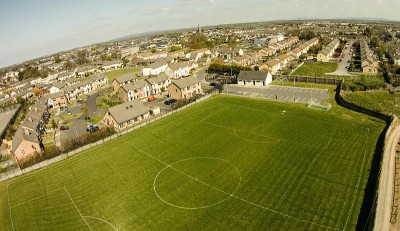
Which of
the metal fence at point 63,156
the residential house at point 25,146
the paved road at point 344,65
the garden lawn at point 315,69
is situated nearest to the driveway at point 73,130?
the residential house at point 25,146

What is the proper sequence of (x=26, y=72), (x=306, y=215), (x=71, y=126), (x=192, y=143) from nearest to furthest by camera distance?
(x=306, y=215) < (x=192, y=143) < (x=71, y=126) < (x=26, y=72)

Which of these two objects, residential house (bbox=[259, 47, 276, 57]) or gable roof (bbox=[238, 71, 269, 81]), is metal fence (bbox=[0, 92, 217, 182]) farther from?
residential house (bbox=[259, 47, 276, 57])

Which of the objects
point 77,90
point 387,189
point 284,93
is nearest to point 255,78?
point 284,93

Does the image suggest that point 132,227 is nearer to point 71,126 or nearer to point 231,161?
point 231,161

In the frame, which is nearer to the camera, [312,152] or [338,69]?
[312,152]

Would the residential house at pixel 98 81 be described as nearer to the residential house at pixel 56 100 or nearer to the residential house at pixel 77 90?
the residential house at pixel 77 90

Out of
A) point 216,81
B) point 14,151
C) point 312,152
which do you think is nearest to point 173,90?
point 216,81
